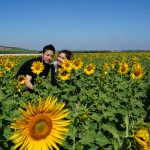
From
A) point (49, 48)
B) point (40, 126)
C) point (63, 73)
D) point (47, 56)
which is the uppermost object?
point (49, 48)

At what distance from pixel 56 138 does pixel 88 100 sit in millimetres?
3272

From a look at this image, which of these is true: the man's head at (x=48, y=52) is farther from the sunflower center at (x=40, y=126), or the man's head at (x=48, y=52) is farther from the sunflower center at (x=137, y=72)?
the sunflower center at (x=40, y=126)

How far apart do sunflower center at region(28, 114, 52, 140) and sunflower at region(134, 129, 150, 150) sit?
587mm

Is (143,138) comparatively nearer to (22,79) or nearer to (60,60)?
(22,79)

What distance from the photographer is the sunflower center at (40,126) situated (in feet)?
5.45

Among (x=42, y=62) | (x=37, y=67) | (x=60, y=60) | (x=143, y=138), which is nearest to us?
(x=143, y=138)

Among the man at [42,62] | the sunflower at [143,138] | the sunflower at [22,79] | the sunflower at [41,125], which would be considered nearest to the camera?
the sunflower at [143,138]

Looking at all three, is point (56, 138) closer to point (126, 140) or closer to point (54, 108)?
point (54, 108)

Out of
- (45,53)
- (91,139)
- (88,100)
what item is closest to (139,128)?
(91,139)

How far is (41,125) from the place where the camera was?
1.69 m

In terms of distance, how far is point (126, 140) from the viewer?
4.05 ft

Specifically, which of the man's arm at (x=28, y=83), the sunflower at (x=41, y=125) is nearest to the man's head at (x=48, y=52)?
the man's arm at (x=28, y=83)

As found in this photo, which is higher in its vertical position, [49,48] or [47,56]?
[49,48]

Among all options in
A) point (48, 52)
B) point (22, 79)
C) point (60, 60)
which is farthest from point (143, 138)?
point (60, 60)
